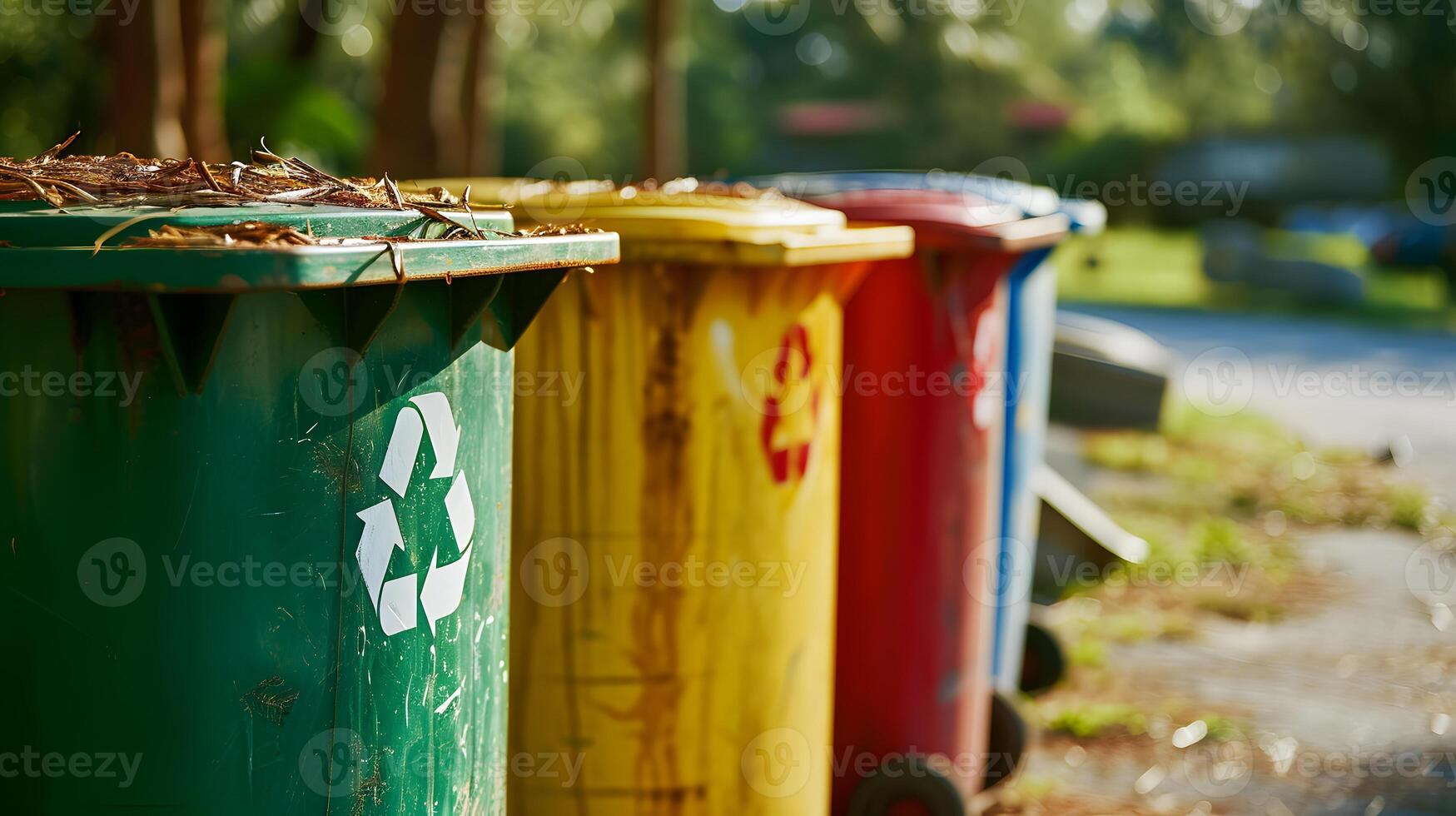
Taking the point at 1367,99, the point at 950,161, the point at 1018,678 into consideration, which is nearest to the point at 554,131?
the point at 950,161

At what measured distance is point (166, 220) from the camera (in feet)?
6.40

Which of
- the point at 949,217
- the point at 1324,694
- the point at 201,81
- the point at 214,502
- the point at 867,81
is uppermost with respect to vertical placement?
the point at 867,81

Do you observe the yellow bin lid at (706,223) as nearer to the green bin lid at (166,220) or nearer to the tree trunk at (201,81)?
the green bin lid at (166,220)

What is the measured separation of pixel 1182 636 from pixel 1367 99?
27499mm

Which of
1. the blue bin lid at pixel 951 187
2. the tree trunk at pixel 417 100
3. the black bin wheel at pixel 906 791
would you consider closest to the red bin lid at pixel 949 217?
the blue bin lid at pixel 951 187

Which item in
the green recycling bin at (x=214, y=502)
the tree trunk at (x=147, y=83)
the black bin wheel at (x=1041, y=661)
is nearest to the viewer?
the green recycling bin at (x=214, y=502)

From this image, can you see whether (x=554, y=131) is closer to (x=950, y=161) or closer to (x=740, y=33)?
(x=740, y=33)

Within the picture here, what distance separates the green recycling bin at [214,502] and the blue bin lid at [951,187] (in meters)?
2.46

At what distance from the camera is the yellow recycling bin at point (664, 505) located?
3016 mm

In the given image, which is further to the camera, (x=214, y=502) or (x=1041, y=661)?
(x=1041, y=661)

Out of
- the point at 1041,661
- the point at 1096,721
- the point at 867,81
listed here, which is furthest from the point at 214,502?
the point at 867,81

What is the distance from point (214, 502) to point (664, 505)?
1268 millimetres

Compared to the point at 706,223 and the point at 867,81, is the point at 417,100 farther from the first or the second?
the point at 867,81

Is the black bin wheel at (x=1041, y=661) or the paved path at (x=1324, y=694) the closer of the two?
the paved path at (x=1324, y=694)
